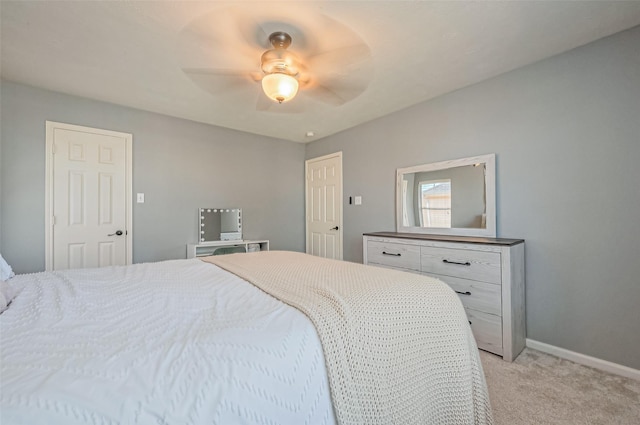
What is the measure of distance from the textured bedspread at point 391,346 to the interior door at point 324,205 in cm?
276

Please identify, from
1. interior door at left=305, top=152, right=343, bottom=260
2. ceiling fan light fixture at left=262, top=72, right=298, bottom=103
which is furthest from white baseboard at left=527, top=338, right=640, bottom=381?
ceiling fan light fixture at left=262, top=72, right=298, bottom=103

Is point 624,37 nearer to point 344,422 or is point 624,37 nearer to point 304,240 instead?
point 344,422

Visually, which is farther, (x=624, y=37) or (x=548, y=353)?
(x=548, y=353)

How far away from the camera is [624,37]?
1.92m

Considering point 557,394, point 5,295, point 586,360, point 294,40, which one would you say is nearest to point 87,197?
point 5,295

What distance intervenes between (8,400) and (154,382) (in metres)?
0.25

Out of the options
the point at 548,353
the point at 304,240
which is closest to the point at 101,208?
the point at 304,240

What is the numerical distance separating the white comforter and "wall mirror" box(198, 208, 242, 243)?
2601 mm

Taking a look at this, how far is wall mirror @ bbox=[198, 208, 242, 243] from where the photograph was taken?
146 inches

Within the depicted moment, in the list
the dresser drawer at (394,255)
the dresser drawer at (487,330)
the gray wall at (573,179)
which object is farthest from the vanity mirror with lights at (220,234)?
the gray wall at (573,179)

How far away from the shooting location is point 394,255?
9.20 feet

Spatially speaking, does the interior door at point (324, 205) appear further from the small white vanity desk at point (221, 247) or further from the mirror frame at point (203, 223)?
the mirror frame at point (203, 223)

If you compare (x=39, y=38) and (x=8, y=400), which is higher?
(x=39, y=38)

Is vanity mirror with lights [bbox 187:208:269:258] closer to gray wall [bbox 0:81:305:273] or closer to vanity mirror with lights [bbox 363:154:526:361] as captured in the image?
gray wall [bbox 0:81:305:273]
